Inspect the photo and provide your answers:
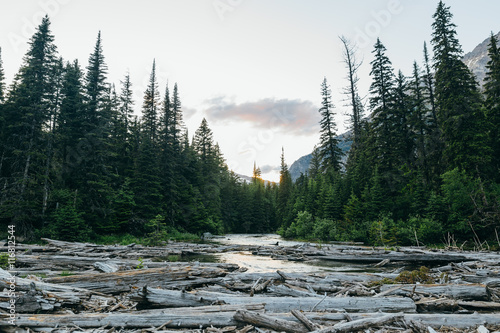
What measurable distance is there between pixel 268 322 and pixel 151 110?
50721 mm

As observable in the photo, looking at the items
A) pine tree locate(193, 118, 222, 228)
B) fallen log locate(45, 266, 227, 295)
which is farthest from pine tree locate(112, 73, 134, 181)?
fallen log locate(45, 266, 227, 295)

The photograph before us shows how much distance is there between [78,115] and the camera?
1304 inches

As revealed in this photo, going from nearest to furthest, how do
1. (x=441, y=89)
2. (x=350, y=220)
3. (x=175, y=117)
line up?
(x=441, y=89), (x=350, y=220), (x=175, y=117)

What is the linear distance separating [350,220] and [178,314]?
29941mm

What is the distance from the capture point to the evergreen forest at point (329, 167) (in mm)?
25359

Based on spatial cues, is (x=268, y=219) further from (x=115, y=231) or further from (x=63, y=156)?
(x=63, y=156)

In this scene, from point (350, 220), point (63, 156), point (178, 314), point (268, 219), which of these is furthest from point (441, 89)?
point (268, 219)

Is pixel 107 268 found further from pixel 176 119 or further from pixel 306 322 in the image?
pixel 176 119

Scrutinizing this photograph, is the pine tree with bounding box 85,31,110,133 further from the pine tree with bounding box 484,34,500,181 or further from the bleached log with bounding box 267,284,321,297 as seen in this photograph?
the pine tree with bounding box 484,34,500,181

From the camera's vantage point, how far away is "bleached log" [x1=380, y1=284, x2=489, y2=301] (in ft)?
25.5

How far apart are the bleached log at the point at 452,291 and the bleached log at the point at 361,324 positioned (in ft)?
6.99

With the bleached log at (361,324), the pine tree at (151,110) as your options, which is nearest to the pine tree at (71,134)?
the pine tree at (151,110)

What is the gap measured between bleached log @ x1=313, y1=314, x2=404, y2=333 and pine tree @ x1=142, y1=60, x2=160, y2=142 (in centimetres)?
4641

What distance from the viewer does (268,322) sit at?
5625mm
